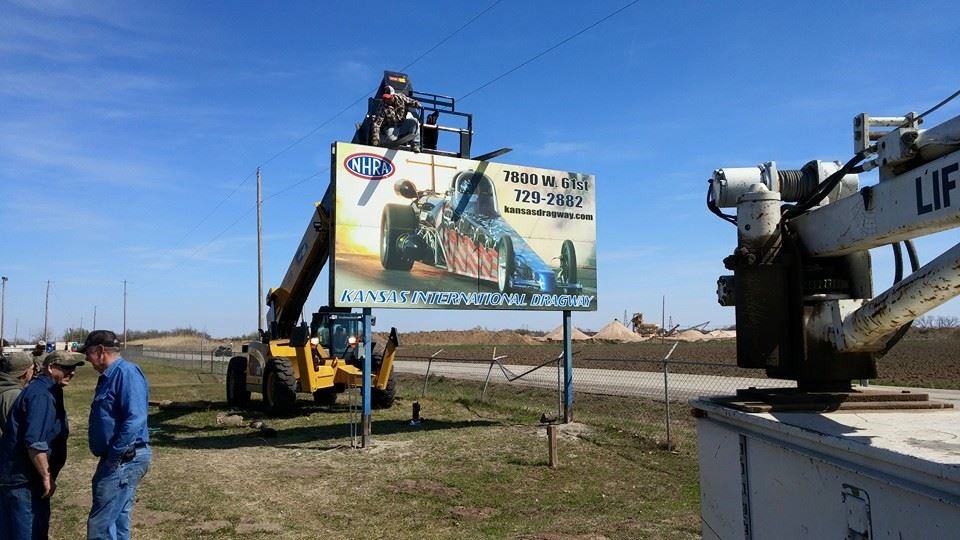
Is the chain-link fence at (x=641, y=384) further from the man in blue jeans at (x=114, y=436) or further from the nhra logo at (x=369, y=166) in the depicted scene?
the man in blue jeans at (x=114, y=436)

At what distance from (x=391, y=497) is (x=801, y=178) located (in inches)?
250

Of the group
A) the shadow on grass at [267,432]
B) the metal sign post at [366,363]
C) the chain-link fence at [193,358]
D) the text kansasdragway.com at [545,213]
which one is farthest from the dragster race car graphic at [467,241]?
the chain-link fence at [193,358]

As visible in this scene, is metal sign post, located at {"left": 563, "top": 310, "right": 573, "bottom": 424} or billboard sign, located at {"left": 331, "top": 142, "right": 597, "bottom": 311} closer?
billboard sign, located at {"left": 331, "top": 142, "right": 597, "bottom": 311}

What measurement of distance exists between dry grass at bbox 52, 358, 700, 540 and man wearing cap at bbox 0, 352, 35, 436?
208 centimetres

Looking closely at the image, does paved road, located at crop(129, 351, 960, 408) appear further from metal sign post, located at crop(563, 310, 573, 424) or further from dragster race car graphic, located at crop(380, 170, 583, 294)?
dragster race car graphic, located at crop(380, 170, 583, 294)

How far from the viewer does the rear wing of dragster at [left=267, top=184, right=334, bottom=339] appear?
14656mm

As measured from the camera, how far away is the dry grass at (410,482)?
301 inches

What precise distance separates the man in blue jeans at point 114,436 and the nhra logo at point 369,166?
767 cm

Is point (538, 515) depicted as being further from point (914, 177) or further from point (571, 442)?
point (914, 177)

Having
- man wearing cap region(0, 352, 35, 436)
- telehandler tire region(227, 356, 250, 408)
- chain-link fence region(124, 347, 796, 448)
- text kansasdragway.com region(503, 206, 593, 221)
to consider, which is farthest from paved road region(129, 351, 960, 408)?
man wearing cap region(0, 352, 35, 436)

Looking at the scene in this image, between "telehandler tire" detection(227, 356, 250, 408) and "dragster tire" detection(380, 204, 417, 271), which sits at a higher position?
"dragster tire" detection(380, 204, 417, 271)

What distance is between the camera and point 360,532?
748 cm

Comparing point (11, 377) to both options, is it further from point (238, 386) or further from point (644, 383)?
point (644, 383)

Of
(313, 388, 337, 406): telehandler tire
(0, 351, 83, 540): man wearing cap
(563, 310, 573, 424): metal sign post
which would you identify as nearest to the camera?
(0, 351, 83, 540): man wearing cap
